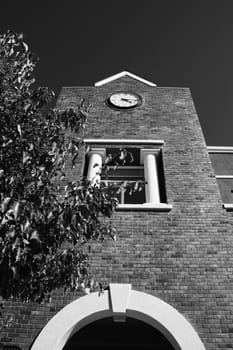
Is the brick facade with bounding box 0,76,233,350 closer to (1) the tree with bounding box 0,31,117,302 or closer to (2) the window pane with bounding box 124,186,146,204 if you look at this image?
(2) the window pane with bounding box 124,186,146,204

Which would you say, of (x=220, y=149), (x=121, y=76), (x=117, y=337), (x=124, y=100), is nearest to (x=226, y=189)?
(x=220, y=149)

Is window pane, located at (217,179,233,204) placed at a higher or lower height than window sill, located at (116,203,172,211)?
higher

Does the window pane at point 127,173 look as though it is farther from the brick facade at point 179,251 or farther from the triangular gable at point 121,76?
the triangular gable at point 121,76

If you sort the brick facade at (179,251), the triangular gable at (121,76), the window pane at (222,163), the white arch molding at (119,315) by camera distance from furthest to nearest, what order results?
the triangular gable at (121,76) → the window pane at (222,163) → the brick facade at (179,251) → the white arch molding at (119,315)

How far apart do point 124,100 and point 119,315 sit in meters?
7.01

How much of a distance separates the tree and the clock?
6.31m

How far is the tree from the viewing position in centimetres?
315

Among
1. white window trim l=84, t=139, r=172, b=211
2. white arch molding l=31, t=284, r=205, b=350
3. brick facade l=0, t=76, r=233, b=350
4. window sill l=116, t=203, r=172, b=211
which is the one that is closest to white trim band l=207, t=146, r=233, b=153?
brick facade l=0, t=76, r=233, b=350

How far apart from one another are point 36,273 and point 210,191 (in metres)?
5.13

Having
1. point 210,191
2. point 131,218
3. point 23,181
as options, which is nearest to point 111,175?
point 131,218

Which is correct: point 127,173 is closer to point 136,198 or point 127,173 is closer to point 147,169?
point 147,169

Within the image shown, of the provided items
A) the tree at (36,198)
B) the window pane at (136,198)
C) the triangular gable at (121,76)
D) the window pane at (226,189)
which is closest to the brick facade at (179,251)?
the window pane at (226,189)

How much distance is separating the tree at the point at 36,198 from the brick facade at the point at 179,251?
2130mm

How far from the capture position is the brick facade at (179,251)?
18.7 ft
